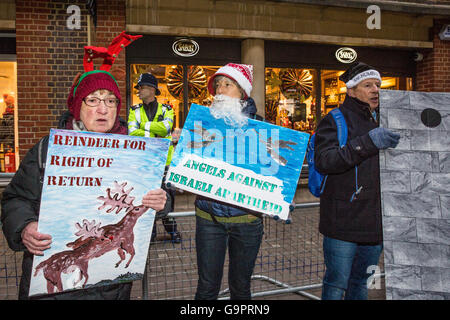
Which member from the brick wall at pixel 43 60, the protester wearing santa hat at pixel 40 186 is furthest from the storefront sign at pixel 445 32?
the protester wearing santa hat at pixel 40 186

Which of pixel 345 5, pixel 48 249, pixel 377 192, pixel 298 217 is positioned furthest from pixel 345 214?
pixel 345 5

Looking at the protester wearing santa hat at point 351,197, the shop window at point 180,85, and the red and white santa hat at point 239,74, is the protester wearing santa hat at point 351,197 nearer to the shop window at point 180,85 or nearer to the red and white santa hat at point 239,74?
the red and white santa hat at point 239,74

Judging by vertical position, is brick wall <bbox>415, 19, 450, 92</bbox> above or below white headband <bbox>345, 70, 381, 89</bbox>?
above

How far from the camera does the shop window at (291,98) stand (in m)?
8.70

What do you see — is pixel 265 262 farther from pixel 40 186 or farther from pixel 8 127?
pixel 8 127

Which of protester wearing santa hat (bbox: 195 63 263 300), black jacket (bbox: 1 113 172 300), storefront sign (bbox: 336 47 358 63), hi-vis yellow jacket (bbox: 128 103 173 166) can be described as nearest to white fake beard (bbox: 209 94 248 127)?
protester wearing santa hat (bbox: 195 63 263 300)

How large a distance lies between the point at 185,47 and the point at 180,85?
0.85 m

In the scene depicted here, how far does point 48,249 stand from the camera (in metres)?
1.81

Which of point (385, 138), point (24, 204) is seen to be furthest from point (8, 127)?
point (385, 138)

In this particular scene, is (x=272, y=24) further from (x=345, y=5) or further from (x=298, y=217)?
(x=298, y=217)

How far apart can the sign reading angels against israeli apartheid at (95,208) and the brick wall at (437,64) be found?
937cm

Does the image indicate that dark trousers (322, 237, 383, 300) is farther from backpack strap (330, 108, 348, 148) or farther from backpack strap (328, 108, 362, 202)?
backpack strap (330, 108, 348, 148)

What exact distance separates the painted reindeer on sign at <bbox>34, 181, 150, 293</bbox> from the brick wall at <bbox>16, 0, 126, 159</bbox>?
18.4ft

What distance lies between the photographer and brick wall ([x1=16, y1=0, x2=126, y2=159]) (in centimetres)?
667
